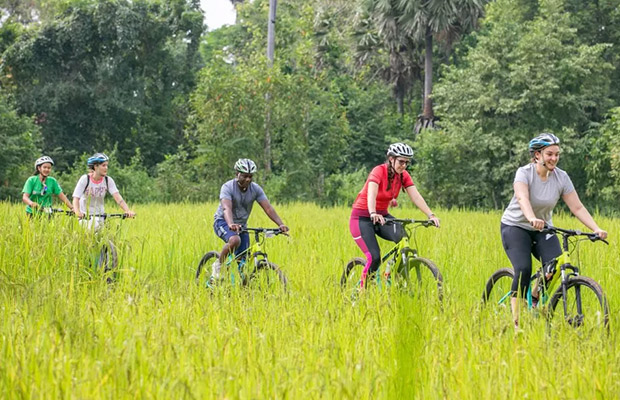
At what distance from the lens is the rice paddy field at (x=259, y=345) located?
149 inches

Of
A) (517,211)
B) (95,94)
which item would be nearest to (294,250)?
(517,211)

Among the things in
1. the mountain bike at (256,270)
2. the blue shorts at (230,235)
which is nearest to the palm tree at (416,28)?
the blue shorts at (230,235)

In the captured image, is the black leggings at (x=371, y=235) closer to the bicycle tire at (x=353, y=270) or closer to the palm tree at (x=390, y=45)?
the bicycle tire at (x=353, y=270)

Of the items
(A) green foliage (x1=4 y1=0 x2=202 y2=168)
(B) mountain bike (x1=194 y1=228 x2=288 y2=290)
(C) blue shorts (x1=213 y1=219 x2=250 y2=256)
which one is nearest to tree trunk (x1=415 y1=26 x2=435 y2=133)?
(A) green foliage (x1=4 y1=0 x2=202 y2=168)

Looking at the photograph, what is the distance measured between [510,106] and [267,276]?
24.3 m

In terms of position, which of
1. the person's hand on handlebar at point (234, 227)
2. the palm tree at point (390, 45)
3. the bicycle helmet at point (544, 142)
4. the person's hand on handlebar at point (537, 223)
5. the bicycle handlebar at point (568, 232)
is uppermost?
the palm tree at point (390, 45)

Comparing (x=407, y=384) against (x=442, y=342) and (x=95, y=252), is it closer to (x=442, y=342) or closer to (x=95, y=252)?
(x=442, y=342)

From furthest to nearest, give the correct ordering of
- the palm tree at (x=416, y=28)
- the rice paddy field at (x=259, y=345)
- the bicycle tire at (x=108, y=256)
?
the palm tree at (x=416, y=28) → the bicycle tire at (x=108, y=256) → the rice paddy field at (x=259, y=345)

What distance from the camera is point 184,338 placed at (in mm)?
4488

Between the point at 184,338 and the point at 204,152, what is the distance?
984 inches

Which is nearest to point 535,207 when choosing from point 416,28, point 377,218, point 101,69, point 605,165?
point 377,218

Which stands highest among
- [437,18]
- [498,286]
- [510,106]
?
[437,18]

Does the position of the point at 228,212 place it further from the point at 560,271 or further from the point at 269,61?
the point at 269,61

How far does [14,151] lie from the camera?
1098 inches
